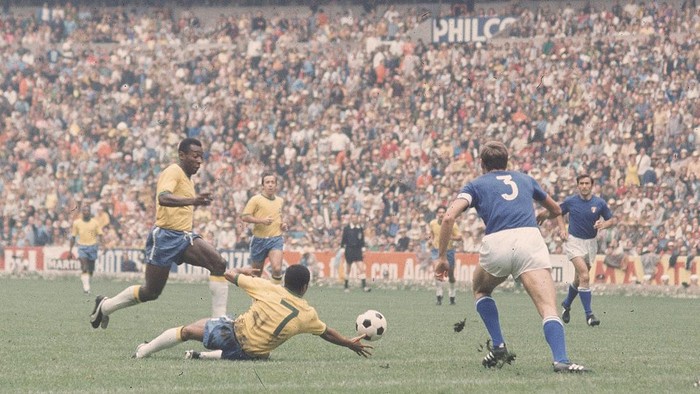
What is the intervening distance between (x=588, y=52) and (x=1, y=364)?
31.0 meters

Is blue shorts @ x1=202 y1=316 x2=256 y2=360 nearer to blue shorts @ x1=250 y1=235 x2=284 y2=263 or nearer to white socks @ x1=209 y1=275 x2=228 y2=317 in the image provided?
white socks @ x1=209 y1=275 x2=228 y2=317

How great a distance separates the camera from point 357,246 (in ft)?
115

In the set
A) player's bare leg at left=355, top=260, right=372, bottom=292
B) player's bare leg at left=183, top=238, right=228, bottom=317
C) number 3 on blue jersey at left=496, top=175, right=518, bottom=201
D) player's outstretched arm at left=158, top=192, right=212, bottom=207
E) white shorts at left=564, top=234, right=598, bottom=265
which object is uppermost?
number 3 on blue jersey at left=496, top=175, right=518, bottom=201

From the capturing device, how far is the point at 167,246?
15000 millimetres

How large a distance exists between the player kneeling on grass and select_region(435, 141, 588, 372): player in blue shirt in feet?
4.58

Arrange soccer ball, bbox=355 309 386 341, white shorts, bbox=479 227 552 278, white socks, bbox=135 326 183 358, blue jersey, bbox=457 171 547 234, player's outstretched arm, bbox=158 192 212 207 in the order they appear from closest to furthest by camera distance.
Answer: white shorts, bbox=479 227 552 278 → blue jersey, bbox=457 171 547 234 → white socks, bbox=135 326 183 358 → soccer ball, bbox=355 309 386 341 → player's outstretched arm, bbox=158 192 212 207

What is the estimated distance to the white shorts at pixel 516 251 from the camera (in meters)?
11.4

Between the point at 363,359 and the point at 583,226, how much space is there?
9.77m

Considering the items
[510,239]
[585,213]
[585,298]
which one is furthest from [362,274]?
[510,239]

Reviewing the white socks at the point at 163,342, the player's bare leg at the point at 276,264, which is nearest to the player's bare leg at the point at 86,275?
the player's bare leg at the point at 276,264

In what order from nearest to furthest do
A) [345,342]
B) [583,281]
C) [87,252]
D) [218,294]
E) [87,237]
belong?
1. [345,342]
2. [218,294]
3. [583,281]
4. [87,252]
5. [87,237]

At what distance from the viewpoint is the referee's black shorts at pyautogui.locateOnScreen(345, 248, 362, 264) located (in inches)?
1385

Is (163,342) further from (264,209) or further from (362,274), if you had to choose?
(362,274)

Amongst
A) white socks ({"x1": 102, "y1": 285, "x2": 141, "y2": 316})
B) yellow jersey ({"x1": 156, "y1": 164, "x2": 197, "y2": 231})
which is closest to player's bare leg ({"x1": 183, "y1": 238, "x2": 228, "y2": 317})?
yellow jersey ({"x1": 156, "y1": 164, "x2": 197, "y2": 231})
